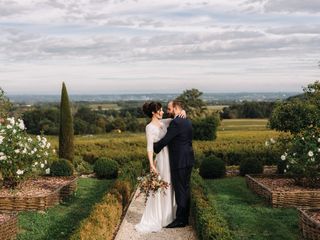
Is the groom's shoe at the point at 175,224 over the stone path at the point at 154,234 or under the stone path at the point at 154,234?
over

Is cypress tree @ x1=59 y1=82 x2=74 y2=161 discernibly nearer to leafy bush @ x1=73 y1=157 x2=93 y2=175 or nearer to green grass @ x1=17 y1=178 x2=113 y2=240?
leafy bush @ x1=73 y1=157 x2=93 y2=175

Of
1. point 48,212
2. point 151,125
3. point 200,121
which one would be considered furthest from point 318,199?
point 200,121

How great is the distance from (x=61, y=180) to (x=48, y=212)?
318 centimetres

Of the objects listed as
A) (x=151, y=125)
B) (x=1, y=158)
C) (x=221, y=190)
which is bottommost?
(x=221, y=190)

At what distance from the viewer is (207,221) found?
25.5ft

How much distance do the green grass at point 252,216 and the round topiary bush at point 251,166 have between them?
8.53 feet

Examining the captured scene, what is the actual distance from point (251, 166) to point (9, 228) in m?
9.65

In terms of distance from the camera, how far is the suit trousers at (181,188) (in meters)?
8.95

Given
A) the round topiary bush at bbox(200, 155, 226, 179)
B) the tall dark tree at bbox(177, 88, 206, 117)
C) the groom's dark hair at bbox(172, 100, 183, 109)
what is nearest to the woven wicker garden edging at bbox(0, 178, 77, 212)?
the groom's dark hair at bbox(172, 100, 183, 109)

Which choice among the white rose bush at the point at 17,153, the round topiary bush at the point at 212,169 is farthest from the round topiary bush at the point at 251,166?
the white rose bush at the point at 17,153

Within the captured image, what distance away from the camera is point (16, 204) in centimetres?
1098

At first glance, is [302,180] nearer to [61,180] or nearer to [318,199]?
[318,199]

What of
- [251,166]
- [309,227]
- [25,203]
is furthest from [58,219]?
[251,166]

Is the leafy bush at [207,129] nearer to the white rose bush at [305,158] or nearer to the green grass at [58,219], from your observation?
the green grass at [58,219]
